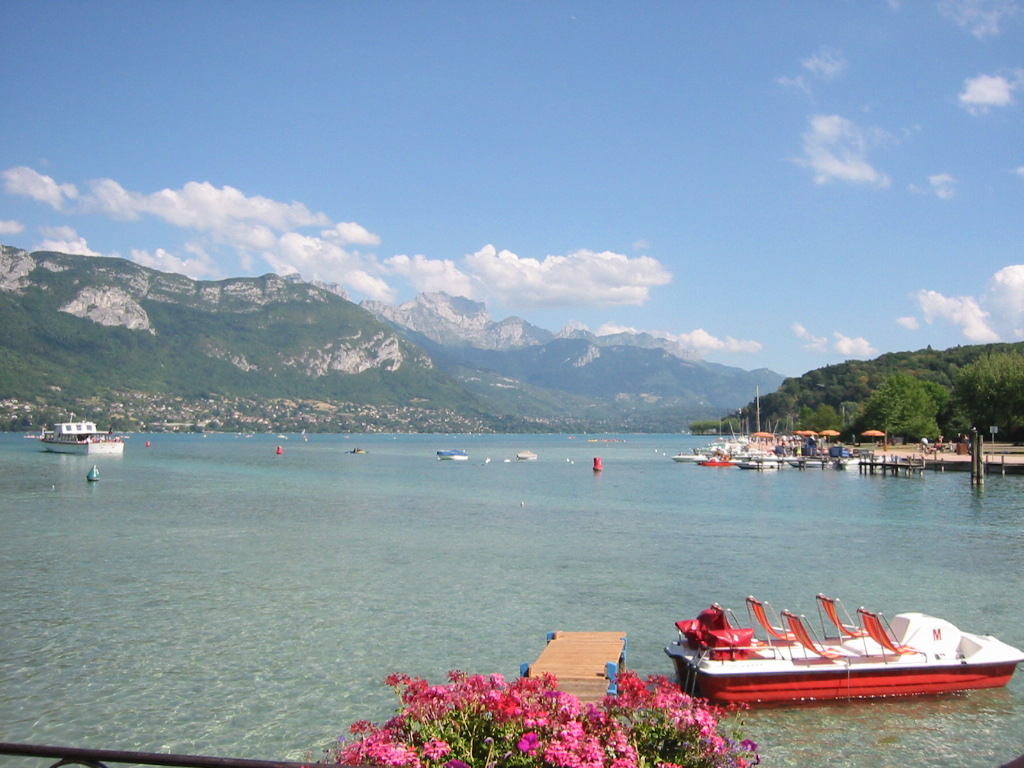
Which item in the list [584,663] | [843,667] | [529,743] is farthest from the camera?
[843,667]

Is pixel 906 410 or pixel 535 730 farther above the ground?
pixel 906 410

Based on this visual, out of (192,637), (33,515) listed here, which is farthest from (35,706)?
(33,515)

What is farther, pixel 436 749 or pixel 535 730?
pixel 535 730

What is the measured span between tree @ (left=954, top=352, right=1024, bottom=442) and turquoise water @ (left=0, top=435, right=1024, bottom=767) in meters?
48.0

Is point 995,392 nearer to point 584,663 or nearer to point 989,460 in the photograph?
point 989,460

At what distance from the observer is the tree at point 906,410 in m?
122

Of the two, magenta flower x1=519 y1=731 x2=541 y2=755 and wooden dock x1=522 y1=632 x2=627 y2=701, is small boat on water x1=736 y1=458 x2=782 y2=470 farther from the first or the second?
magenta flower x1=519 y1=731 x2=541 y2=755

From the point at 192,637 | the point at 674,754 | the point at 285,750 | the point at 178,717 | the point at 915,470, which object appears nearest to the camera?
the point at 674,754

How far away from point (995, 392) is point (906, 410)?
24.3 m

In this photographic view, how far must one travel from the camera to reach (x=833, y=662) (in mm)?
15273

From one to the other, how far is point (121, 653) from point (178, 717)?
461 centimetres

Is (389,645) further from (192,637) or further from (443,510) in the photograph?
(443,510)

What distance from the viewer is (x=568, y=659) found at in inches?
591

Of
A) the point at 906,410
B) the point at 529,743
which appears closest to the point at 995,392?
the point at 906,410
